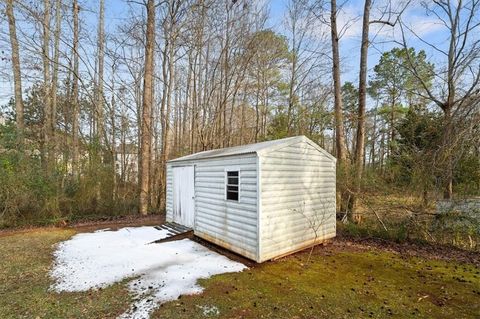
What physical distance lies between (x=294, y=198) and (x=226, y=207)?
143cm

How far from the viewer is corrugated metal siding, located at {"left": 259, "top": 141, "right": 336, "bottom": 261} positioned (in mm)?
4676

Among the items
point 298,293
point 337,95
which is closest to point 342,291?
point 298,293

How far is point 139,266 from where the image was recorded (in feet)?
15.2

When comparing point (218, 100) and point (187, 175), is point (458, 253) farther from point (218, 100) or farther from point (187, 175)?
point (218, 100)

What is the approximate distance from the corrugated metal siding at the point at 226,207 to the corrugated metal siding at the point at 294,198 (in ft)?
0.76

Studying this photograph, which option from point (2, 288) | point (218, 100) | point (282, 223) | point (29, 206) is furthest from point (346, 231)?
point (29, 206)

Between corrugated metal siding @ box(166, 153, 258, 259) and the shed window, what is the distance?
13cm

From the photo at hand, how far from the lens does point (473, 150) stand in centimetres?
415

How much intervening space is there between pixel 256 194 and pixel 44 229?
22.5 ft

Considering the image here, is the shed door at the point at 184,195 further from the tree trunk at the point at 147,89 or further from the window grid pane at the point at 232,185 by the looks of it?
the tree trunk at the point at 147,89

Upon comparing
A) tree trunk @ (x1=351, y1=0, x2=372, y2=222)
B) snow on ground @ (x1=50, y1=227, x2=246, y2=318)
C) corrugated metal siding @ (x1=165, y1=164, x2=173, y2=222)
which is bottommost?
snow on ground @ (x1=50, y1=227, x2=246, y2=318)

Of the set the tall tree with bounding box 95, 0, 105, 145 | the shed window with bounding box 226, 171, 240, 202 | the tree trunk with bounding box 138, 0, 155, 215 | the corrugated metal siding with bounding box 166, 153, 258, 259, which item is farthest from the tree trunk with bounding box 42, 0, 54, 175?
the shed window with bounding box 226, 171, 240, 202

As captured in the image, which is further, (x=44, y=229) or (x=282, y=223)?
(x=44, y=229)

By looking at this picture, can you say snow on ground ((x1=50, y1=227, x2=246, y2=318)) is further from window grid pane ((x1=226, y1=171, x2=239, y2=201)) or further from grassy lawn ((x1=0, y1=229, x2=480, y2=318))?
window grid pane ((x1=226, y1=171, x2=239, y2=201))
